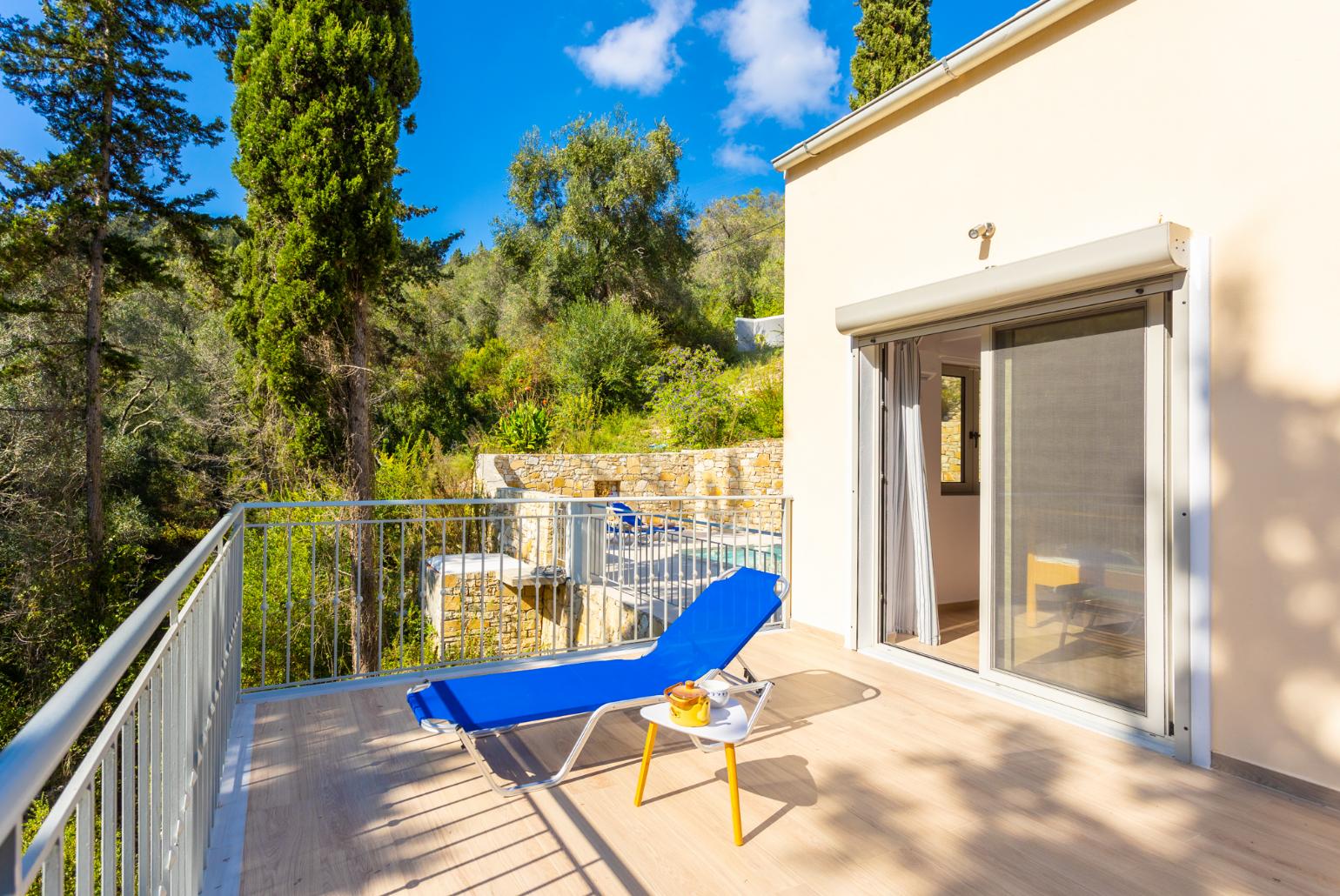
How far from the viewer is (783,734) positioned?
349 cm

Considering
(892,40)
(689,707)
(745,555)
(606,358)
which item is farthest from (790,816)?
(606,358)

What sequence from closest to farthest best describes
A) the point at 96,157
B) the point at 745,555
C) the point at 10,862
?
the point at 10,862, the point at 745,555, the point at 96,157

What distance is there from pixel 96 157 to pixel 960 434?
1223 centimetres

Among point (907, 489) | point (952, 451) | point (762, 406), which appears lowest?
point (907, 489)

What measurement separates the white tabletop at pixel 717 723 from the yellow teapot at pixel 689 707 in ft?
0.06

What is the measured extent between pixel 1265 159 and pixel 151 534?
14781 mm

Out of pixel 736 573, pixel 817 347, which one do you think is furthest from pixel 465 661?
pixel 817 347

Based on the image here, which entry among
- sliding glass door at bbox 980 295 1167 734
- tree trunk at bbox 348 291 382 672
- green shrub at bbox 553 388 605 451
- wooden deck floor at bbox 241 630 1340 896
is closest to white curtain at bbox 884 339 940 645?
sliding glass door at bbox 980 295 1167 734

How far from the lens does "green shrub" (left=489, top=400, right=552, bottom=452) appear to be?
45.4 ft

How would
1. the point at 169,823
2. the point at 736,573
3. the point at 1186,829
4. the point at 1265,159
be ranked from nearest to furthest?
the point at 169,823 < the point at 1186,829 < the point at 1265,159 < the point at 736,573

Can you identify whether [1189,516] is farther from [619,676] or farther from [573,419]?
[573,419]

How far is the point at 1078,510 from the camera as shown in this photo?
3.70 meters

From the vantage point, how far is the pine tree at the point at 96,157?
1013 cm

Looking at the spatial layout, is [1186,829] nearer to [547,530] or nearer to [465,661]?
[465,661]
